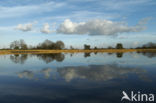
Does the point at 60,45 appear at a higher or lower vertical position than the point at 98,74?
higher

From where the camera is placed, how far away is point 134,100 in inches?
325

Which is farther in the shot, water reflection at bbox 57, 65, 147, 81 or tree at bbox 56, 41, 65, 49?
tree at bbox 56, 41, 65, 49

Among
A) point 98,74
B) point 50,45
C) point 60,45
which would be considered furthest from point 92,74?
point 60,45

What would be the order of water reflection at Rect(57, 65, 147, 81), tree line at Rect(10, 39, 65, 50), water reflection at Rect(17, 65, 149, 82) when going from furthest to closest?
tree line at Rect(10, 39, 65, 50) → water reflection at Rect(57, 65, 147, 81) → water reflection at Rect(17, 65, 149, 82)

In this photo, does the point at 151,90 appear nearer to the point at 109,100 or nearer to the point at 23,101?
the point at 109,100

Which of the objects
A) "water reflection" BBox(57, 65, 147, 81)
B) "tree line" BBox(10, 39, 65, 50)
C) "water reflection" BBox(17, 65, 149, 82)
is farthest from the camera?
"tree line" BBox(10, 39, 65, 50)

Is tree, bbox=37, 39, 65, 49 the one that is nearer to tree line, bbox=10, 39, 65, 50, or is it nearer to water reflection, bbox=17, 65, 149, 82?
tree line, bbox=10, 39, 65, 50

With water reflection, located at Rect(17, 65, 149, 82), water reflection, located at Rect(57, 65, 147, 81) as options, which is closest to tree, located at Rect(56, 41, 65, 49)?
water reflection, located at Rect(17, 65, 149, 82)

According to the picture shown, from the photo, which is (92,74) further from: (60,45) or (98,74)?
(60,45)

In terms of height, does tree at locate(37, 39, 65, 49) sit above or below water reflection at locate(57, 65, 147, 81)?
above

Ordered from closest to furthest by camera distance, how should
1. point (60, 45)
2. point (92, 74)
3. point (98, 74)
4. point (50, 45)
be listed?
point (98, 74)
point (92, 74)
point (50, 45)
point (60, 45)

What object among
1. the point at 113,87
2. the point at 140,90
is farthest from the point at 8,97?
the point at 140,90

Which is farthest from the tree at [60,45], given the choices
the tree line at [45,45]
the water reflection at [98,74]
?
the water reflection at [98,74]

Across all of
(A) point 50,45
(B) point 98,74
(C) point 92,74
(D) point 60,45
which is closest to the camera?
(B) point 98,74
